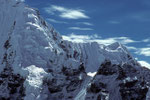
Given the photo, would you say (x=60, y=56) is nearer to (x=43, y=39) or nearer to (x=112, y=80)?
(x=43, y=39)

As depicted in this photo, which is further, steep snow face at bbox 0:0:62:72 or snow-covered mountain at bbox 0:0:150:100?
steep snow face at bbox 0:0:62:72

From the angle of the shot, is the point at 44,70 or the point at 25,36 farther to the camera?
the point at 25,36

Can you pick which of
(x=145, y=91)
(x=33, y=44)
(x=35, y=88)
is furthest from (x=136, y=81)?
(x=33, y=44)

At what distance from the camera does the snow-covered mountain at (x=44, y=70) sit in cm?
13262

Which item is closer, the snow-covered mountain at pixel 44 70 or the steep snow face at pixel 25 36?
the snow-covered mountain at pixel 44 70

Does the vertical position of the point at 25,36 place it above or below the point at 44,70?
above

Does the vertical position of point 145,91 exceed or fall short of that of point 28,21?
it falls short

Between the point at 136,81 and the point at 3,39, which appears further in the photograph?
the point at 3,39

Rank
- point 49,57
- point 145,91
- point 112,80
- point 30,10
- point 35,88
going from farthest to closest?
point 30,10
point 49,57
point 35,88
point 112,80
point 145,91

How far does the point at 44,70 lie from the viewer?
166250 mm

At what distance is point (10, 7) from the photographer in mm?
189875

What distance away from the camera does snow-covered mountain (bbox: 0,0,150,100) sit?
435 feet

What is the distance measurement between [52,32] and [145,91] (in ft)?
294

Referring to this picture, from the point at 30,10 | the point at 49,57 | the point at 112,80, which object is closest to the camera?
the point at 112,80
